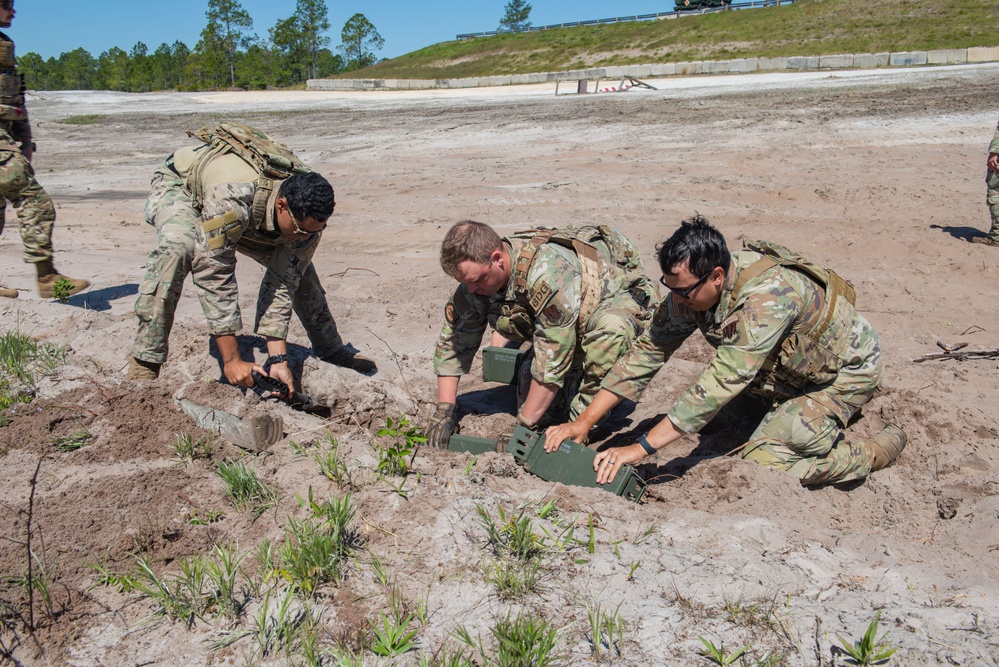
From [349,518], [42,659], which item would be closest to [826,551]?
[349,518]

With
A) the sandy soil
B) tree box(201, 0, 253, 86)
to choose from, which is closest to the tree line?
tree box(201, 0, 253, 86)

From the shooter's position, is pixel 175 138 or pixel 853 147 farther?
pixel 175 138

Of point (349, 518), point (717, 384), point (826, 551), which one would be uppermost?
point (717, 384)

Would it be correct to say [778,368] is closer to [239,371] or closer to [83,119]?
[239,371]

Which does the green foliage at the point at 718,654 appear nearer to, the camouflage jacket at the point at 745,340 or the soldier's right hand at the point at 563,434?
the camouflage jacket at the point at 745,340

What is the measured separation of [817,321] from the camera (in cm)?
346

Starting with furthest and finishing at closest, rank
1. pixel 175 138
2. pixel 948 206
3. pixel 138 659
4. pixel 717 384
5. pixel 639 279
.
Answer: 1. pixel 175 138
2. pixel 948 206
3. pixel 639 279
4. pixel 717 384
5. pixel 138 659

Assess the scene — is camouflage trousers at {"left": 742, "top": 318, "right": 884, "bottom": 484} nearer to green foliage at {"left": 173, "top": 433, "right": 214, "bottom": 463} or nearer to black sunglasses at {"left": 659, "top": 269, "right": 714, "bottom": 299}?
black sunglasses at {"left": 659, "top": 269, "right": 714, "bottom": 299}

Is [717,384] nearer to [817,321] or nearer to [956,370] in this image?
[817,321]

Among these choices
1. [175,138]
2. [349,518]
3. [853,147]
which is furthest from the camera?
[175,138]

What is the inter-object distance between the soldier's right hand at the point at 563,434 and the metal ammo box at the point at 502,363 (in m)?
0.92

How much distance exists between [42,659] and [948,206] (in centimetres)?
839

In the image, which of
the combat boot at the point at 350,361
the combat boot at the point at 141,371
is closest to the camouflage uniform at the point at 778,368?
the combat boot at the point at 350,361

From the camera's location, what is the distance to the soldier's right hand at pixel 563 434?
3.43 m
